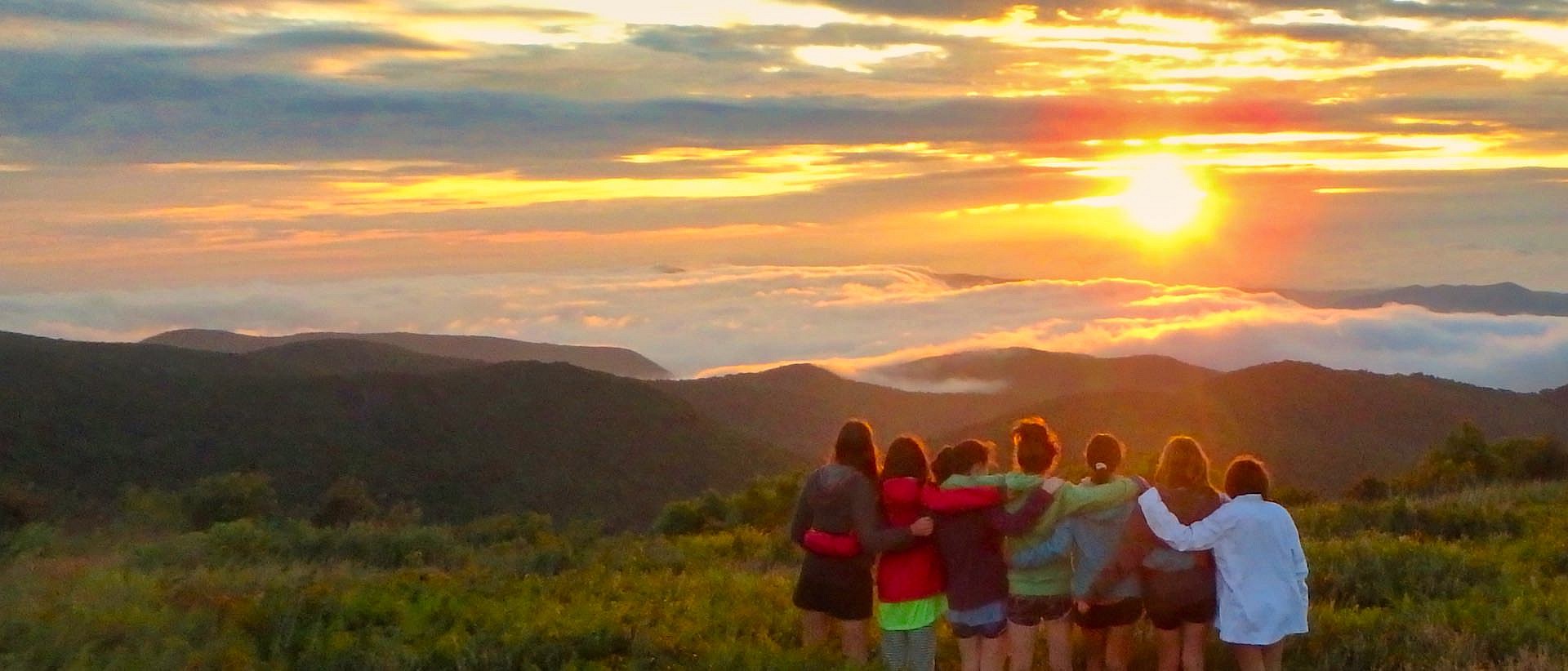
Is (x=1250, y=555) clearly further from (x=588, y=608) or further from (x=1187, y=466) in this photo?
(x=588, y=608)

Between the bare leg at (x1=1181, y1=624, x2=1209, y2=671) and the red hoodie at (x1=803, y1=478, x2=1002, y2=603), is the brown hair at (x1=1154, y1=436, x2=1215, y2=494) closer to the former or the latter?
the bare leg at (x1=1181, y1=624, x2=1209, y2=671)

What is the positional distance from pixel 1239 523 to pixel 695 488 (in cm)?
4484

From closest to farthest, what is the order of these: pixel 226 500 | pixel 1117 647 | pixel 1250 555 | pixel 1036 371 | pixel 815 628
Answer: pixel 1250 555
pixel 1117 647
pixel 815 628
pixel 226 500
pixel 1036 371

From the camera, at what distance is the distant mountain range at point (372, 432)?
1790 inches

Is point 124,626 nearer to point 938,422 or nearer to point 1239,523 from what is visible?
point 1239,523

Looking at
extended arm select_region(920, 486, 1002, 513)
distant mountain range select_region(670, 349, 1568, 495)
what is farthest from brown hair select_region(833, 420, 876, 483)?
distant mountain range select_region(670, 349, 1568, 495)

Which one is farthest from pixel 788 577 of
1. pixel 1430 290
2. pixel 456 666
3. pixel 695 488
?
pixel 1430 290

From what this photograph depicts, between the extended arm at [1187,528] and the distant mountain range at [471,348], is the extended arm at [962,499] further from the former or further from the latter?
the distant mountain range at [471,348]

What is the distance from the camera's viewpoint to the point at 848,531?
7.43m

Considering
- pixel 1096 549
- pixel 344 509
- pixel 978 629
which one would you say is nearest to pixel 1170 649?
pixel 1096 549

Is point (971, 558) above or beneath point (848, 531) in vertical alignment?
beneath

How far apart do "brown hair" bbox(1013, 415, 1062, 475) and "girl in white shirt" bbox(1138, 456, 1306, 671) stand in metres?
0.52

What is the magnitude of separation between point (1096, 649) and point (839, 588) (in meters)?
1.59

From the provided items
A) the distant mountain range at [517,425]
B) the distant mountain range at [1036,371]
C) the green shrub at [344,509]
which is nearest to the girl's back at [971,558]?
the green shrub at [344,509]
